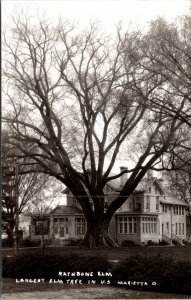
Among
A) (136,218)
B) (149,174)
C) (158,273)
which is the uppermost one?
(149,174)

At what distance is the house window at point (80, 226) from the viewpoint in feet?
101

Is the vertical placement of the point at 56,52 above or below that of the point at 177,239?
above

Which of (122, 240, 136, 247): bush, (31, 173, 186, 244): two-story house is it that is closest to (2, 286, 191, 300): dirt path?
(122, 240, 136, 247): bush

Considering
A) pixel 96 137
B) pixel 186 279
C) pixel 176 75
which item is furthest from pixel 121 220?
pixel 186 279

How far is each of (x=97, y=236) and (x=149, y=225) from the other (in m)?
3.29

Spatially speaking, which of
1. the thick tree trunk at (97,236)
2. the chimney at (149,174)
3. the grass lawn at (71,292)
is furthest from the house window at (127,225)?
the grass lawn at (71,292)

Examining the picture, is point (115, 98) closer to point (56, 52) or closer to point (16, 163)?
point (56, 52)

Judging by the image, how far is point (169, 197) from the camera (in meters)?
33.4

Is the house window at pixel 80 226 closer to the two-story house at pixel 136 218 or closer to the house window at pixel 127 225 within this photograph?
the two-story house at pixel 136 218

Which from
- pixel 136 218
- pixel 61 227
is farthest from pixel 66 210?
pixel 136 218

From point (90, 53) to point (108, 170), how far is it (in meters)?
7.23

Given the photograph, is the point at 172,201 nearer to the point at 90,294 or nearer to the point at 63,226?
the point at 63,226

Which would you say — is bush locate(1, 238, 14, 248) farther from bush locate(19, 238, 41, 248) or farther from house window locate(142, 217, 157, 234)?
house window locate(142, 217, 157, 234)

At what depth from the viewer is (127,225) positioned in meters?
28.9
